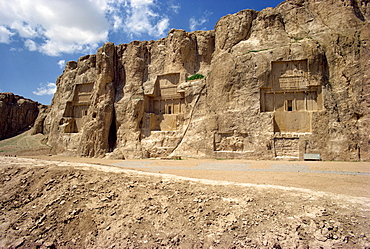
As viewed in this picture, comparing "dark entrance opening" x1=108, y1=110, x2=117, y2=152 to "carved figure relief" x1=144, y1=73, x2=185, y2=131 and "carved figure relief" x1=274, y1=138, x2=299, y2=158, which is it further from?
"carved figure relief" x1=274, y1=138, x2=299, y2=158

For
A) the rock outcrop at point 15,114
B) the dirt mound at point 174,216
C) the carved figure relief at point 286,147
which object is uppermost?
the rock outcrop at point 15,114

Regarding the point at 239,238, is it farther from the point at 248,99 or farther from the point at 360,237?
the point at 248,99

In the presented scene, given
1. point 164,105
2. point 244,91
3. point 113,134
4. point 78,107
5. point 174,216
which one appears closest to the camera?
point 174,216

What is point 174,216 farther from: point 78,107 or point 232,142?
point 78,107

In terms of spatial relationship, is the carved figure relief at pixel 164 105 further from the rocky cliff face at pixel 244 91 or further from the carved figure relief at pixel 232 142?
the carved figure relief at pixel 232 142

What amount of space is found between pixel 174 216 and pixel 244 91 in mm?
14498

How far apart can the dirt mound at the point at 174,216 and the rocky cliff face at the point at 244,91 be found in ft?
37.6

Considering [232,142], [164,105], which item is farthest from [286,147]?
[164,105]

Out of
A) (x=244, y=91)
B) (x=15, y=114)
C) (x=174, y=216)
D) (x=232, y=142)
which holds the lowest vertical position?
(x=174, y=216)

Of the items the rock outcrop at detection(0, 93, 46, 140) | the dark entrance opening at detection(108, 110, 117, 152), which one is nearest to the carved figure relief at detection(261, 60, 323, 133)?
the dark entrance opening at detection(108, 110, 117, 152)

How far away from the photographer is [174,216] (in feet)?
19.8

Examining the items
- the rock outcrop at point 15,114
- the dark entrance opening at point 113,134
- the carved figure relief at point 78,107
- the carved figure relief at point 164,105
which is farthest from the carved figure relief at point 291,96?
the rock outcrop at point 15,114

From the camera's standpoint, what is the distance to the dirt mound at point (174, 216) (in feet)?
16.2

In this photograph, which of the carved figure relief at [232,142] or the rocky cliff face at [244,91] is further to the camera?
the carved figure relief at [232,142]
